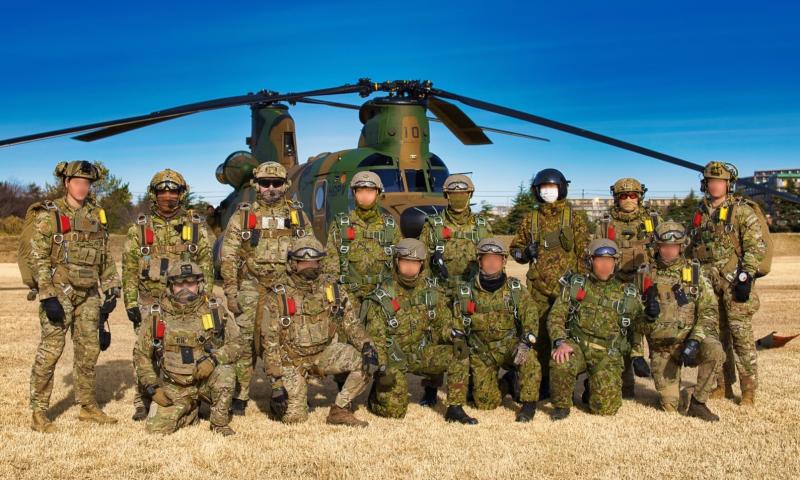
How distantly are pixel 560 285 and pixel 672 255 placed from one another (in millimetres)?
1068

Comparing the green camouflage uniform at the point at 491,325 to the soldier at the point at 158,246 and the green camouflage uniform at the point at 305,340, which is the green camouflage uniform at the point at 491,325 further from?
the soldier at the point at 158,246

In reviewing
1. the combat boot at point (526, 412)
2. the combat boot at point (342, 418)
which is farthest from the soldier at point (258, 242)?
the combat boot at point (526, 412)

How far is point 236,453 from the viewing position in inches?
215

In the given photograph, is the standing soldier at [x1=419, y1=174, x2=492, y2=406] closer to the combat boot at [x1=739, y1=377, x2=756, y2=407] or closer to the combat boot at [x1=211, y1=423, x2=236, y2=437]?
the combat boot at [x1=211, y1=423, x2=236, y2=437]

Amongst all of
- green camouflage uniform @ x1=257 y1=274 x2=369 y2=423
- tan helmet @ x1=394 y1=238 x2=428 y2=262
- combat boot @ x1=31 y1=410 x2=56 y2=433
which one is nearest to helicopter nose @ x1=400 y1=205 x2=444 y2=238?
tan helmet @ x1=394 y1=238 x2=428 y2=262

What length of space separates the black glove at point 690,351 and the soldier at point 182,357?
3.96m

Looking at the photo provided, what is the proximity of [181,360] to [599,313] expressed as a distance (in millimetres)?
3715

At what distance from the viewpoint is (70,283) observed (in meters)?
6.25

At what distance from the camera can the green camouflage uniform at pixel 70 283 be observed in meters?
6.13

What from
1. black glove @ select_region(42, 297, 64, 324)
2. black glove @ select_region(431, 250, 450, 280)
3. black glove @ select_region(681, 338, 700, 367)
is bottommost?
black glove @ select_region(681, 338, 700, 367)

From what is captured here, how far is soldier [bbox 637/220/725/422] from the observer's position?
6.54m

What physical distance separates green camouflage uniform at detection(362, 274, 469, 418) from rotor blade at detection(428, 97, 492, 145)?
5.97 m

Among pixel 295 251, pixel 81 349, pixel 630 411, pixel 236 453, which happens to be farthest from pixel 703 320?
pixel 81 349

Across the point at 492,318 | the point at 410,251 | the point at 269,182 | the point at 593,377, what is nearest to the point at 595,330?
the point at 593,377
